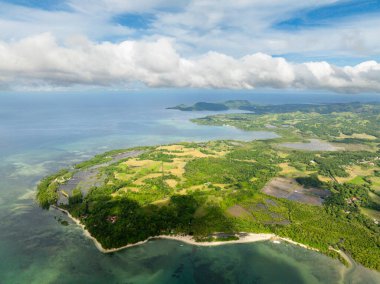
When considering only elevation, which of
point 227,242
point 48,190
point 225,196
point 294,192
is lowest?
point 294,192

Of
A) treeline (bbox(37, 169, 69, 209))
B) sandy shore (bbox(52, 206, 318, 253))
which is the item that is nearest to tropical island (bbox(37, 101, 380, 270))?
treeline (bbox(37, 169, 69, 209))

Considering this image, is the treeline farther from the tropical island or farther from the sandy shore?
the sandy shore

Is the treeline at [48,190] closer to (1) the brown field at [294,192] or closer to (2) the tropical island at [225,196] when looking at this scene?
(2) the tropical island at [225,196]

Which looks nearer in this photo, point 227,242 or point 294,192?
point 227,242

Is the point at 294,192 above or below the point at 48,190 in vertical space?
below

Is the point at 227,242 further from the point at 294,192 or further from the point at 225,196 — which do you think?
the point at 294,192

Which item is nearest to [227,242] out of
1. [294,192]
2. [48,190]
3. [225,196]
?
[225,196]

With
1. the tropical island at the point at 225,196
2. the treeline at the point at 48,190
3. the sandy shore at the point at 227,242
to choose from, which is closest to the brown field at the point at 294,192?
the tropical island at the point at 225,196

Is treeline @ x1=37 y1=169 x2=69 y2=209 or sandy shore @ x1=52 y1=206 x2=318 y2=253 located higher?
treeline @ x1=37 y1=169 x2=69 y2=209
